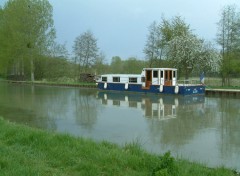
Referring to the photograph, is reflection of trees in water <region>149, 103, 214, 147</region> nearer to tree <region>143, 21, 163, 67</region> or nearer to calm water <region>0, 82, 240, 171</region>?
calm water <region>0, 82, 240, 171</region>

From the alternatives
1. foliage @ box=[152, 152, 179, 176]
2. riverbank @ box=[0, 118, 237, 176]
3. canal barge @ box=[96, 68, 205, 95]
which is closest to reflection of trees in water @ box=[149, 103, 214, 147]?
riverbank @ box=[0, 118, 237, 176]

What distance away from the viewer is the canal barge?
2772cm

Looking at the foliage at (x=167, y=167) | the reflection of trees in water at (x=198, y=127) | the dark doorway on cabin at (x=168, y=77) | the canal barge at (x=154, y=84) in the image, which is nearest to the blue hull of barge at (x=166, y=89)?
the canal barge at (x=154, y=84)

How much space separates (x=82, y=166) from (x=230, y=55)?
3099cm

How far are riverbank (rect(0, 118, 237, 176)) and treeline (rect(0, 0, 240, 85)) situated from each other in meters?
28.4

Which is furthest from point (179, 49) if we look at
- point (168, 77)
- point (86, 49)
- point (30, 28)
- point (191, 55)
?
point (30, 28)

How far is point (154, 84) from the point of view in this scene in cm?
2909

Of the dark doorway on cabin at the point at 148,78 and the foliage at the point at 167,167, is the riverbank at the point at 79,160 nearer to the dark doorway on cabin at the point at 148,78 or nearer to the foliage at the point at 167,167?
the foliage at the point at 167,167

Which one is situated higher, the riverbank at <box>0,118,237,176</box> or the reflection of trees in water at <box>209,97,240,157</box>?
the riverbank at <box>0,118,237,176</box>

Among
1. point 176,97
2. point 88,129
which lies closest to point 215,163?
point 88,129

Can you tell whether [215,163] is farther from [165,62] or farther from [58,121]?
[165,62]

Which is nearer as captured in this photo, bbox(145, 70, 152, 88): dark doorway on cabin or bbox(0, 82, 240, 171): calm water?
bbox(0, 82, 240, 171): calm water

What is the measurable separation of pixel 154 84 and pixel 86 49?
19.5 meters

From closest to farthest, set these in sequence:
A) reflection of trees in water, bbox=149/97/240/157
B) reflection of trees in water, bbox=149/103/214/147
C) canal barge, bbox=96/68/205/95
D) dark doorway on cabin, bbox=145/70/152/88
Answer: reflection of trees in water, bbox=149/97/240/157 < reflection of trees in water, bbox=149/103/214/147 < canal barge, bbox=96/68/205/95 < dark doorway on cabin, bbox=145/70/152/88
